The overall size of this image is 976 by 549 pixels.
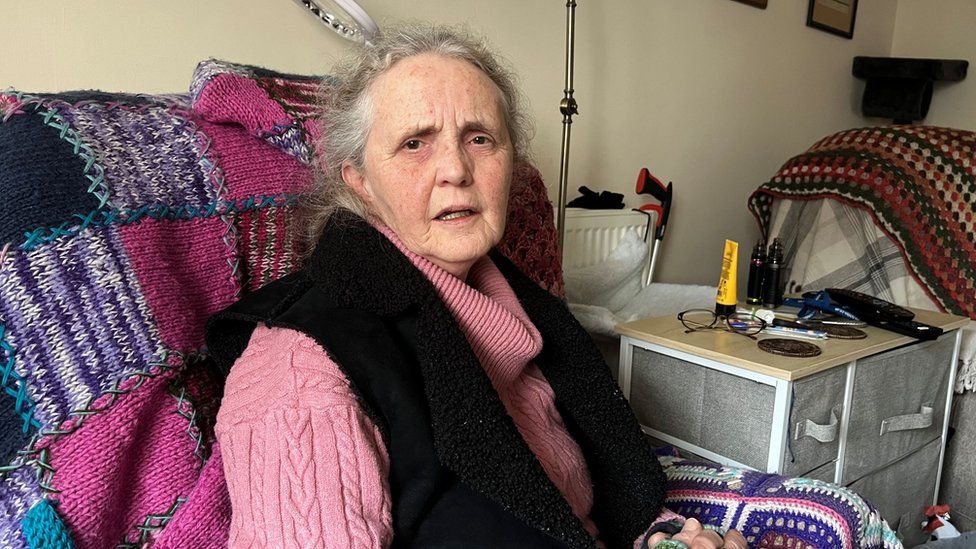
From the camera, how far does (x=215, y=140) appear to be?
34.1 inches

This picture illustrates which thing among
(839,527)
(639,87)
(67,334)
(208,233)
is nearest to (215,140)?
(208,233)

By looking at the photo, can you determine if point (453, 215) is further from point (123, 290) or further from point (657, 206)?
point (657, 206)

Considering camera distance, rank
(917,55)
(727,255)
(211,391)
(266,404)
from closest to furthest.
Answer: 1. (266,404)
2. (211,391)
3. (727,255)
4. (917,55)

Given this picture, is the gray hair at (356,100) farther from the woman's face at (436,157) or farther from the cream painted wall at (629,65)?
the cream painted wall at (629,65)

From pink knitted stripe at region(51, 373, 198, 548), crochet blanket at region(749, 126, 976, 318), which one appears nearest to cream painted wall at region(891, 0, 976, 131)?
crochet blanket at region(749, 126, 976, 318)

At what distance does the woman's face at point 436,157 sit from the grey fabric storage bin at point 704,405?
671mm

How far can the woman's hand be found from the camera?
84 centimetres

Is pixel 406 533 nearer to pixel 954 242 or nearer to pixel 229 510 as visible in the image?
pixel 229 510

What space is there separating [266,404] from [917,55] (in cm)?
347

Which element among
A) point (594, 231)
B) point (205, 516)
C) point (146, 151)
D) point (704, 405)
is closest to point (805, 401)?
point (704, 405)

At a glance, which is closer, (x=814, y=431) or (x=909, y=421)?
(x=814, y=431)

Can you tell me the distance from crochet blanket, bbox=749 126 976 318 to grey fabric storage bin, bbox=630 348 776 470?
3.42 ft

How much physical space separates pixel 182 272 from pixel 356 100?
30cm

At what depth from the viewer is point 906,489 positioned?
5.23 ft
